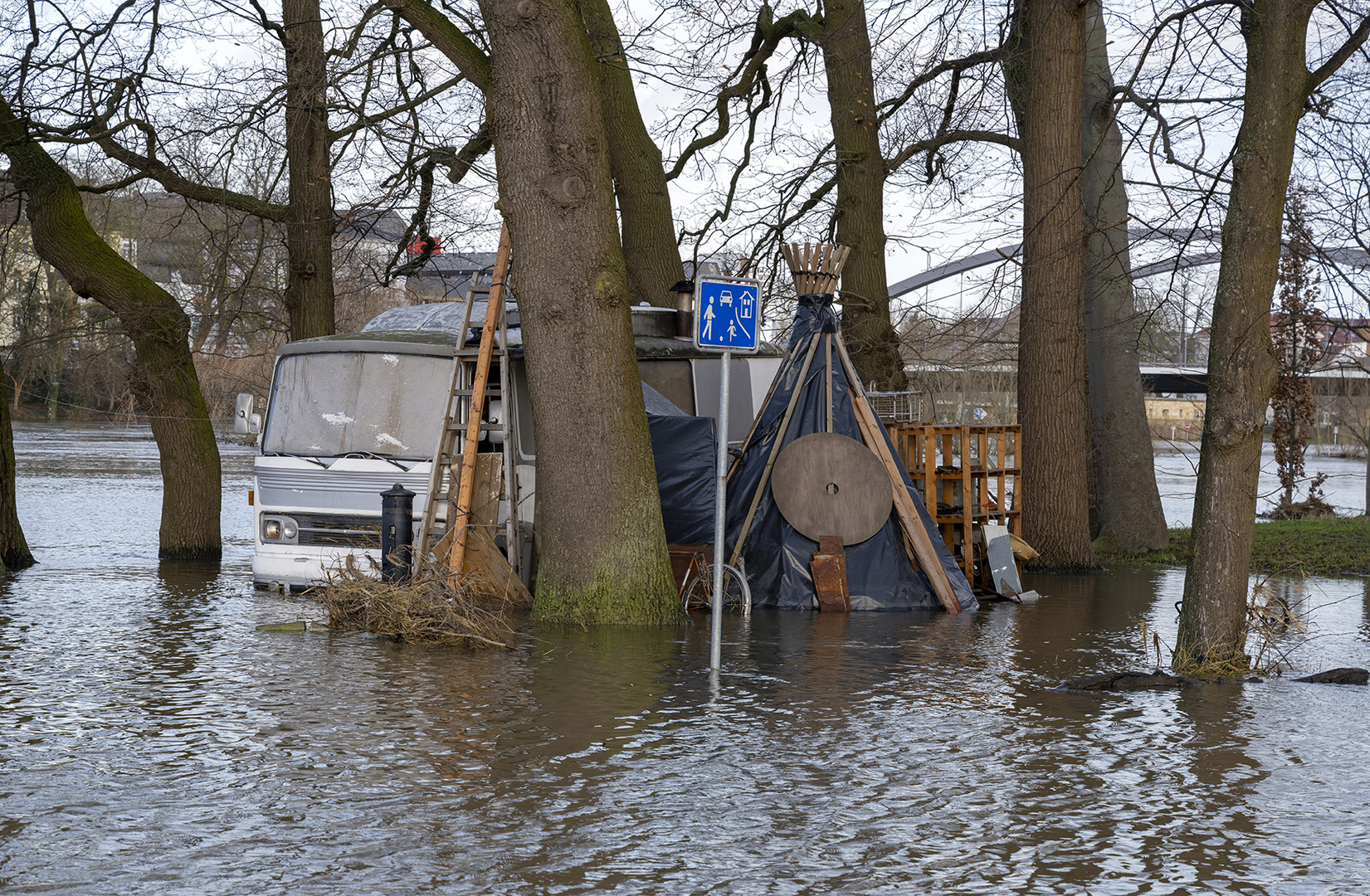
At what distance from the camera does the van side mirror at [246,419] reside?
1320 cm

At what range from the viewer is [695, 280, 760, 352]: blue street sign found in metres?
8.30

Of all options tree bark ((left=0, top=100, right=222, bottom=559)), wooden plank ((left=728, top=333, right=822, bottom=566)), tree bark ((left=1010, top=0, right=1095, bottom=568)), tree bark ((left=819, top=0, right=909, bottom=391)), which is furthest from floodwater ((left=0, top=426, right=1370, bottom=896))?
tree bark ((left=819, top=0, right=909, bottom=391))

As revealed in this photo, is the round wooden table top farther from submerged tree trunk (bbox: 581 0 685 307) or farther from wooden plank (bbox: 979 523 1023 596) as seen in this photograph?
submerged tree trunk (bbox: 581 0 685 307)

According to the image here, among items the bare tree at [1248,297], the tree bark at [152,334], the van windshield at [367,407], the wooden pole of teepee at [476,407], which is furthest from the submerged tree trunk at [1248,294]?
the tree bark at [152,334]

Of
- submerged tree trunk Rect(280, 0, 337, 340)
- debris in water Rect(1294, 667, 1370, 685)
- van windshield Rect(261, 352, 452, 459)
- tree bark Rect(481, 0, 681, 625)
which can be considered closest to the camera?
debris in water Rect(1294, 667, 1370, 685)

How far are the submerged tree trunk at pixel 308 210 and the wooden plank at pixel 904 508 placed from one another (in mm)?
7419

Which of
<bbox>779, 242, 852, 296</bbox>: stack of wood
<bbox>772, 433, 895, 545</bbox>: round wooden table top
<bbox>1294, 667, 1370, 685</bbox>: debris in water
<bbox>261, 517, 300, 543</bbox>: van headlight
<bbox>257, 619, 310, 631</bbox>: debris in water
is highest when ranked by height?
<bbox>779, 242, 852, 296</bbox>: stack of wood

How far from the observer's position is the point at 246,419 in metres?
13.5

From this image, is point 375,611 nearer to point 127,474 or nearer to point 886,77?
point 886,77

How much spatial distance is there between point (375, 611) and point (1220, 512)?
614cm

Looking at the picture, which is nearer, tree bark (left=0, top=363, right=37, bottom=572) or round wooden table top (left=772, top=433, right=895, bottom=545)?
round wooden table top (left=772, top=433, right=895, bottom=545)

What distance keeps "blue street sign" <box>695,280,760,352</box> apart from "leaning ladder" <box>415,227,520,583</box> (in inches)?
155

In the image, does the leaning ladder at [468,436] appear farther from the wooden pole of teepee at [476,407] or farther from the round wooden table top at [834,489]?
the round wooden table top at [834,489]

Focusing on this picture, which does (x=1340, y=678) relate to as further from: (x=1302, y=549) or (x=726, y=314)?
(x=1302, y=549)
